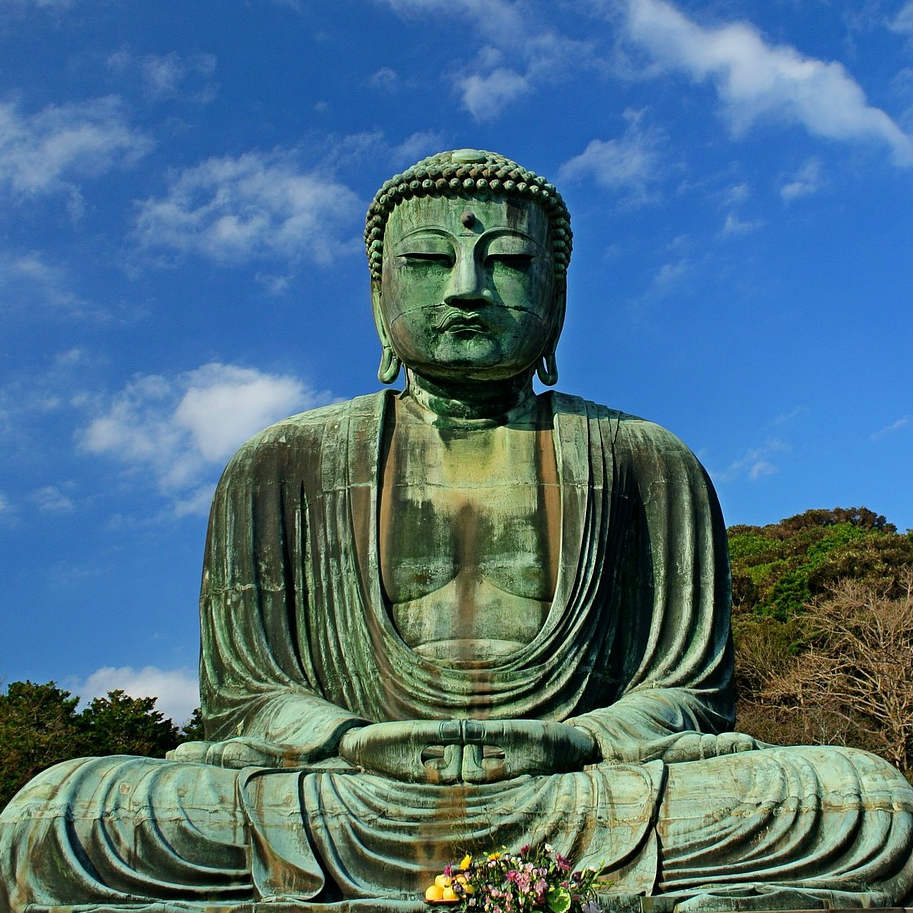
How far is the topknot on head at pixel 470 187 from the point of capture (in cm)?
904

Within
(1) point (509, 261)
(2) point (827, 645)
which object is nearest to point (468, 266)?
(1) point (509, 261)

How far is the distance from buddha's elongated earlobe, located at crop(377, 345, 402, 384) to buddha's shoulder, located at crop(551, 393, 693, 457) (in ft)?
3.49

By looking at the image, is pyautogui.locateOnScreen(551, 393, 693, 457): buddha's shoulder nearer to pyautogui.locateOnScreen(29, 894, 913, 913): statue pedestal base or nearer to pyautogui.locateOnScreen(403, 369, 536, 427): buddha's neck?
pyautogui.locateOnScreen(403, 369, 536, 427): buddha's neck

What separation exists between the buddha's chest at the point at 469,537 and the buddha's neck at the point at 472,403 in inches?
4.2

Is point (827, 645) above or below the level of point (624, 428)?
above

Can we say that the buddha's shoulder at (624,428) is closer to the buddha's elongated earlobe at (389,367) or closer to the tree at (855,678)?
the buddha's elongated earlobe at (389,367)

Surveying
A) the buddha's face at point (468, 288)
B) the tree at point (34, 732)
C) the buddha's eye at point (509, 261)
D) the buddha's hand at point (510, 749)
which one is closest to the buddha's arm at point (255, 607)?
the buddha's hand at point (510, 749)

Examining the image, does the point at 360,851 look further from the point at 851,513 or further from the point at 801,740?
the point at 851,513

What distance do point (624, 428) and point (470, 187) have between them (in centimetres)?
185

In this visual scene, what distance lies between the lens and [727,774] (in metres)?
6.92

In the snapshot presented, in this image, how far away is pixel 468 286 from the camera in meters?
8.72

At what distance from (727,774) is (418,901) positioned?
5.32 ft

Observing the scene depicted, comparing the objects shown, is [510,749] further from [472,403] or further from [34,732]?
[34,732]

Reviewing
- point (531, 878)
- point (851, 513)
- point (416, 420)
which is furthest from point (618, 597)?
point (851, 513)
